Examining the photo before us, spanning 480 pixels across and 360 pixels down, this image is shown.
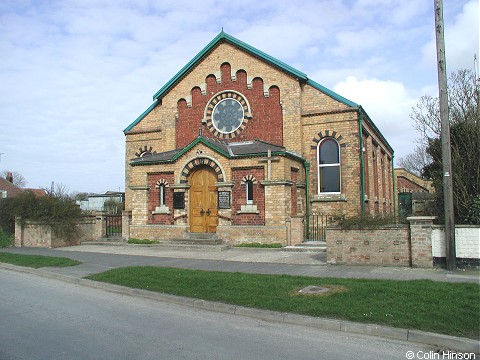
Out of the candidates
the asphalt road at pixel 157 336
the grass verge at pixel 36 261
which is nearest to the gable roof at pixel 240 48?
the grass verge at pixel 36 261

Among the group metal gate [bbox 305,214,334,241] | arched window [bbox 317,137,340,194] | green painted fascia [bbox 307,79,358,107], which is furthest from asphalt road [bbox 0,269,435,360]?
green painted fascia [bbox 307,79,358,107]

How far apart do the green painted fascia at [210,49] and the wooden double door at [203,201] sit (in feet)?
21.7

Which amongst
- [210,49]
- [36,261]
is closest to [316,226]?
[210,49]

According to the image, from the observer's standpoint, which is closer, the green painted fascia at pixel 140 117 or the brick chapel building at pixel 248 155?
the brick chapel building at pixel 248 155

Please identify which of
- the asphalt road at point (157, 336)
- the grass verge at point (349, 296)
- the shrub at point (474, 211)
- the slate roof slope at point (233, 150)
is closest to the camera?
the asphalt road at point (157, 336)

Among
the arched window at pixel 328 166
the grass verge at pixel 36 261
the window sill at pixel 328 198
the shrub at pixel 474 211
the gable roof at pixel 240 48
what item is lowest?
the grass verge at pixel 36 261

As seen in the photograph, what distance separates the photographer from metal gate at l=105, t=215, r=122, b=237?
2416 centimetres

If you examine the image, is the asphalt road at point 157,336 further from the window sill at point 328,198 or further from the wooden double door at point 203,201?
the window sill at point 328,198

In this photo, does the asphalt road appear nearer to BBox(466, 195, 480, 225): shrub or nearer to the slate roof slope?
BBox(466, 195, 480, 225): shrub

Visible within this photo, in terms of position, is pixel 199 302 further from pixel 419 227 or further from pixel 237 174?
pixel 237 174

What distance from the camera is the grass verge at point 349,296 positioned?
21.5 ft

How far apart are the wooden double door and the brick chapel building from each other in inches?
1.9

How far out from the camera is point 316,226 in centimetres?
2052

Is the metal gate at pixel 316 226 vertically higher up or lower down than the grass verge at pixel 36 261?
higher up
